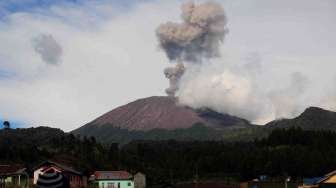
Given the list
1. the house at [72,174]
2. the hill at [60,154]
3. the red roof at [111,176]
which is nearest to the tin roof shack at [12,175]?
the house at [72,174]

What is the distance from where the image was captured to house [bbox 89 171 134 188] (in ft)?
260

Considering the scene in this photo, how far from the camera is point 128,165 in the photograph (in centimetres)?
12469

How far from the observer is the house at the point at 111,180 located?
79.4 m

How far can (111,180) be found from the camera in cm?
8081

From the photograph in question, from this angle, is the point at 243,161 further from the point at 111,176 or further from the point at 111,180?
the point at 111,180

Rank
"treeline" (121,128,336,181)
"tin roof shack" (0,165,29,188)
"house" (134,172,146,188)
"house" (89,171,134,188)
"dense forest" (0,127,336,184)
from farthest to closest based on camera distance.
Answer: "treeline" (121,128,336,181), "dense forest" (0,127,336,184), "house" (134,172,146,188), "house" (89,171,134,188), "tin roof shack" (0,165,29,188)

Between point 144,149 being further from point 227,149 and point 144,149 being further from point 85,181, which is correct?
point 85,181

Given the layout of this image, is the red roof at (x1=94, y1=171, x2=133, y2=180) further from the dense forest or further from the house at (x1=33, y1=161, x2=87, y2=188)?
the dense forest

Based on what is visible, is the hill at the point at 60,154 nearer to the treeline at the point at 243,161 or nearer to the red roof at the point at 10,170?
the treeline at the point at 243,161

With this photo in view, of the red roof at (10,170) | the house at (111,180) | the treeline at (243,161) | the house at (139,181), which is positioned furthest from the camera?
the treeline at (243,161)

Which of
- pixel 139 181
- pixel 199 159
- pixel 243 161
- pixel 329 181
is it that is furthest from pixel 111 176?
pixel 199 159

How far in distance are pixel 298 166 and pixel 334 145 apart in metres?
25.6

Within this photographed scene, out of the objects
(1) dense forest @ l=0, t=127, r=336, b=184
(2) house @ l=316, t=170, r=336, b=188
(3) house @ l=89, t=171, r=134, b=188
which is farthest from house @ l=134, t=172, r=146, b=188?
(2) house @ l=316, t=170, r=336, b=188

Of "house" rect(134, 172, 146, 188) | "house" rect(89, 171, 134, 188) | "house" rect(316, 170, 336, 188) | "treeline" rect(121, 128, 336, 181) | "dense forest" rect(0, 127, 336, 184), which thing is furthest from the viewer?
"treeline" rect(121, 128, 336, 181)
